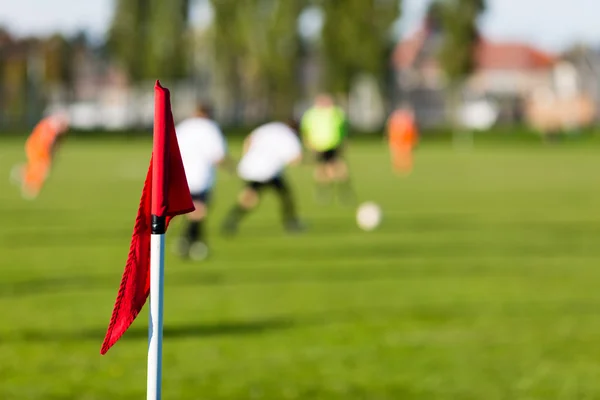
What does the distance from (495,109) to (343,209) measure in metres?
100

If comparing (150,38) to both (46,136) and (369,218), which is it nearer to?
(46,136)

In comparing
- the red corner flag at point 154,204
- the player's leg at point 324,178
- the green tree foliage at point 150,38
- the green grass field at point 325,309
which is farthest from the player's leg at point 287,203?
the green tree foliage at point 150,38

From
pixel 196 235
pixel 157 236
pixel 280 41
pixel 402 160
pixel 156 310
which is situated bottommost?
pixel 402 160

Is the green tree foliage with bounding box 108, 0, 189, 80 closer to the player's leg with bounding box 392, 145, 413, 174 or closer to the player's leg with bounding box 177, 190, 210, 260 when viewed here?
the player's leg with bounding box 392, 145, 413, 174

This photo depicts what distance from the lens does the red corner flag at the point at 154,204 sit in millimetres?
3477

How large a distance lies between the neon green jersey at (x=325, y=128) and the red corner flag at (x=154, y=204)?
789 inches

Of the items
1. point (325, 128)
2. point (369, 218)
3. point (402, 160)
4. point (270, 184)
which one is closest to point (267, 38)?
point (402, 160)

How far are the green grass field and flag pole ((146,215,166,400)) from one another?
125 inches

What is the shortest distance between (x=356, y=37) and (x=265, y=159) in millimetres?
54962

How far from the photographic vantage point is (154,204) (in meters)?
Answer: 3.57

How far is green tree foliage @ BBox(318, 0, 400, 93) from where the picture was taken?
7106 centimetres

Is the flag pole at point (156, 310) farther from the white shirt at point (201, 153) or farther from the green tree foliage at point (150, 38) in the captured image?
the green tree foliage at point (150, 38)

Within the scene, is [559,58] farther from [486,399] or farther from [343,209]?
[486,399]

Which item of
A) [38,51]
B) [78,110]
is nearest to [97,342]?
[38,51]
